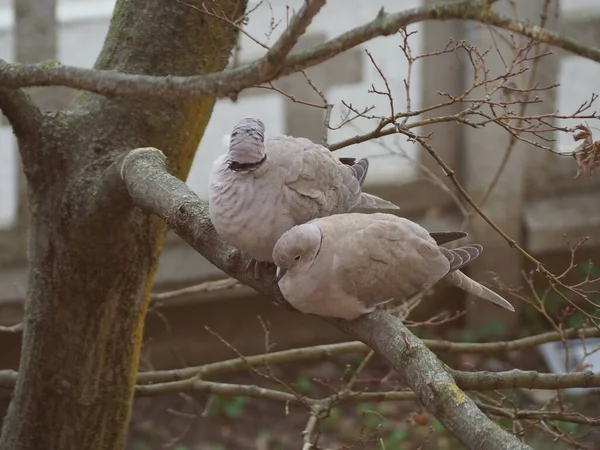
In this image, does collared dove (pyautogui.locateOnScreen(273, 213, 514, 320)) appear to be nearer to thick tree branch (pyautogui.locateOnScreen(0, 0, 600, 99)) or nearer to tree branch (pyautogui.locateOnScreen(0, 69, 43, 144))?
thick tree branch (pyautogui.locateOnScreen(0, 0, 600, 99))

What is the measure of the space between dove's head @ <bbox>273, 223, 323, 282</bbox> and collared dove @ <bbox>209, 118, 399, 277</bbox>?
0.26ft

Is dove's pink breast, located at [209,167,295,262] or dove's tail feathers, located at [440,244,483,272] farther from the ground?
dove's pink breast, located at [209,167,295,262]

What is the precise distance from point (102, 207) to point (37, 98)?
217 cm

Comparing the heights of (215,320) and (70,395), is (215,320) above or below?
below

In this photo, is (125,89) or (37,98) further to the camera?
(37,98)

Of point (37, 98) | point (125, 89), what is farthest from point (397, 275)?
point (37, 98)

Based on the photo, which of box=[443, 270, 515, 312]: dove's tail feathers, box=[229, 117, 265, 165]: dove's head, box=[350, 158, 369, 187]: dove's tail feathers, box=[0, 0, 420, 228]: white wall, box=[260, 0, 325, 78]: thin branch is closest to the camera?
box=[260, 0, 325, 78]: thin branch

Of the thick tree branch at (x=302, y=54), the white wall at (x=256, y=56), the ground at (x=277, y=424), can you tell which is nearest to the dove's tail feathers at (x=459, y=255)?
the thick tree branch at (x=302, y=54)

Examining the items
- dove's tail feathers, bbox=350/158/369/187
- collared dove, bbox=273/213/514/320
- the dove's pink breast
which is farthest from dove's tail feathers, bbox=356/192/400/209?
the dove's pink breast

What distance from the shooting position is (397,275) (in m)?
1.65

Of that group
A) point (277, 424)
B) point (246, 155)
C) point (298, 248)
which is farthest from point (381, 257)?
point (277, 424)

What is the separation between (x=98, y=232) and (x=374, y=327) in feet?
2.76

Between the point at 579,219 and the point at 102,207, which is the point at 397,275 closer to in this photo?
the point at 102,207

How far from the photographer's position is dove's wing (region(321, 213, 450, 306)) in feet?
5.10
